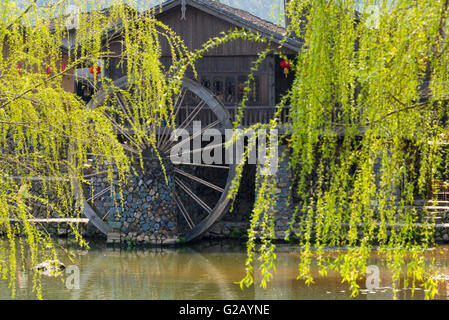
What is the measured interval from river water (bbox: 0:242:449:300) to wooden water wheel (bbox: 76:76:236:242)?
0.96 meters

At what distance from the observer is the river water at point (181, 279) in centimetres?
1170

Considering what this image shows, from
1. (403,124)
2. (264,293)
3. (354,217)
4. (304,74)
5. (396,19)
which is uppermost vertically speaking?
(396,19)

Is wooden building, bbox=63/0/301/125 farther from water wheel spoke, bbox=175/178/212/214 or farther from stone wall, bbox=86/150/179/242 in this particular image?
stone wall, bbox=86/150/179/242

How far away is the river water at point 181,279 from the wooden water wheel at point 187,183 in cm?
96

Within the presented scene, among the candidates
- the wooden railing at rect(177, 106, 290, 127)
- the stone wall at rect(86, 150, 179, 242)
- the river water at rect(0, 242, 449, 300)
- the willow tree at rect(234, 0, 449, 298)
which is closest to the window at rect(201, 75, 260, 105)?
the wooden railing at rect(177, 106, 290, 127)

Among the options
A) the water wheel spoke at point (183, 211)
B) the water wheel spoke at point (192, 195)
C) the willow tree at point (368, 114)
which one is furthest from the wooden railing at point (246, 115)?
the willow tree at point (368, 114)

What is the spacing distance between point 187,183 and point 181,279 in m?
6.11

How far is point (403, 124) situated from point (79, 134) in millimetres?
2492

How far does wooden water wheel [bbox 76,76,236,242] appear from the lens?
17.7 m

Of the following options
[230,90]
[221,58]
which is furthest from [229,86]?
[221,58]

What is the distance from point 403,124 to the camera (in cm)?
459

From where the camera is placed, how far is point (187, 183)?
63.8 ft
